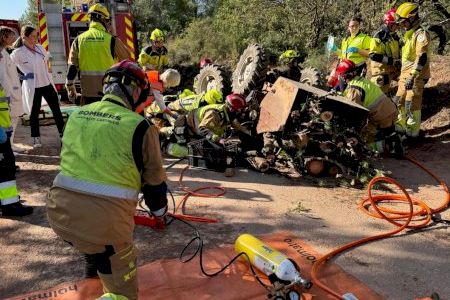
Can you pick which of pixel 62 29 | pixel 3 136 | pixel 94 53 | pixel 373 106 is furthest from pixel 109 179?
pixel 62 29

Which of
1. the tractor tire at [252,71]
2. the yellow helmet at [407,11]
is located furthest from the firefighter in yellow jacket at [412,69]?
the tractor tire at [252,71]

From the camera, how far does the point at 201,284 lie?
3117 mm

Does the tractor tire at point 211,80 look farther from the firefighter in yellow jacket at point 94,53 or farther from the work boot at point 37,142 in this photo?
the work boot at point 37,142

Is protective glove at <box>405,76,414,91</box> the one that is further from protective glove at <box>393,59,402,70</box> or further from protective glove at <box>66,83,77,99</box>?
protective glove at <box>66,83,77,99</box>

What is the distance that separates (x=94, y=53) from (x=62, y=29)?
5.29 metres

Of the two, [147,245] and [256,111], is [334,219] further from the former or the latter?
[256,111]

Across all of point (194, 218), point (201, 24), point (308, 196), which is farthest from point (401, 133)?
point (201, 24)

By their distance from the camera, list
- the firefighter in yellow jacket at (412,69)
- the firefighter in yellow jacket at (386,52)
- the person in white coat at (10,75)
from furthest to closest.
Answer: the firefighter in yellow jacket at (386,52) → the firefighter in yellow jacket at (412,69) → the person in white coat at (10,75)

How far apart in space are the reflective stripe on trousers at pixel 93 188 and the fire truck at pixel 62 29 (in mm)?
7350

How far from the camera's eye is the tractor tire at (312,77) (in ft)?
26.1

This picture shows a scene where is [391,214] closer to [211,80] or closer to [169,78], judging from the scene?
[169,78]

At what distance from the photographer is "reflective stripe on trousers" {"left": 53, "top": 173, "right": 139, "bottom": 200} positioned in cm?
235

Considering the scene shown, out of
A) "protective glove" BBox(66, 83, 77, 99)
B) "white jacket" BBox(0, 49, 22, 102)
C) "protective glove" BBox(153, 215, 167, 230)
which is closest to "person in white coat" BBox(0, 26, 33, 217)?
"white jacket" BBox(0, 49, 22, 102)

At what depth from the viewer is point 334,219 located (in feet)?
13.9
